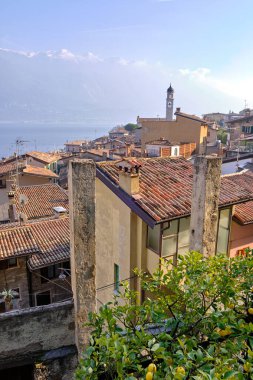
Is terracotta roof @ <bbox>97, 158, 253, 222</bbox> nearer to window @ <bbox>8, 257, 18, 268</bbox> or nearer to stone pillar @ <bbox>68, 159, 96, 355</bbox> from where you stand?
stone pillar @ <bbox>68, 159, 96, 355</bbox>

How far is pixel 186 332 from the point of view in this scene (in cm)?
370

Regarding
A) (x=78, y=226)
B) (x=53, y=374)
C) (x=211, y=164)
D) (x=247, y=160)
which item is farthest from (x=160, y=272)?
(x=247, y=160)

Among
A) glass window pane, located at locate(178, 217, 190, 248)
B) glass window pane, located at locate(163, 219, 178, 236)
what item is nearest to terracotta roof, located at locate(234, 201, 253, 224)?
glass window pane, located at locate(178, 217, 190, 248)

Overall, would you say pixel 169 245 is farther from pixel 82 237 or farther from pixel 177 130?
pixel 177 130

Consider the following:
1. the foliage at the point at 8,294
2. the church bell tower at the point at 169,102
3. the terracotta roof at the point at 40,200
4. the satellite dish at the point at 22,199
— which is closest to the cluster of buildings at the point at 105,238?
the foliage at the point at 8,294

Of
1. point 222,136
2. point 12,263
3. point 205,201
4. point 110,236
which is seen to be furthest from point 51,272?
point 222,136

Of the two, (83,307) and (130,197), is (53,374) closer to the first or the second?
(83,307)

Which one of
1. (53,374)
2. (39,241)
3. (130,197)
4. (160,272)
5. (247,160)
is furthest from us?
(247,160)

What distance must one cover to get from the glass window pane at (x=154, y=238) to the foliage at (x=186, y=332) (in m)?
4.07

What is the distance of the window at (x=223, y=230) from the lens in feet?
31.8

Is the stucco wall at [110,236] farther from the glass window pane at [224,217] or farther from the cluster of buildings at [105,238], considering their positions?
the glass window pane at [224,217]

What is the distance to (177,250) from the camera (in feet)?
29.2

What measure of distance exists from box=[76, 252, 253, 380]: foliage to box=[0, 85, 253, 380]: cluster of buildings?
2.18 m

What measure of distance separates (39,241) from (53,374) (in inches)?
366
